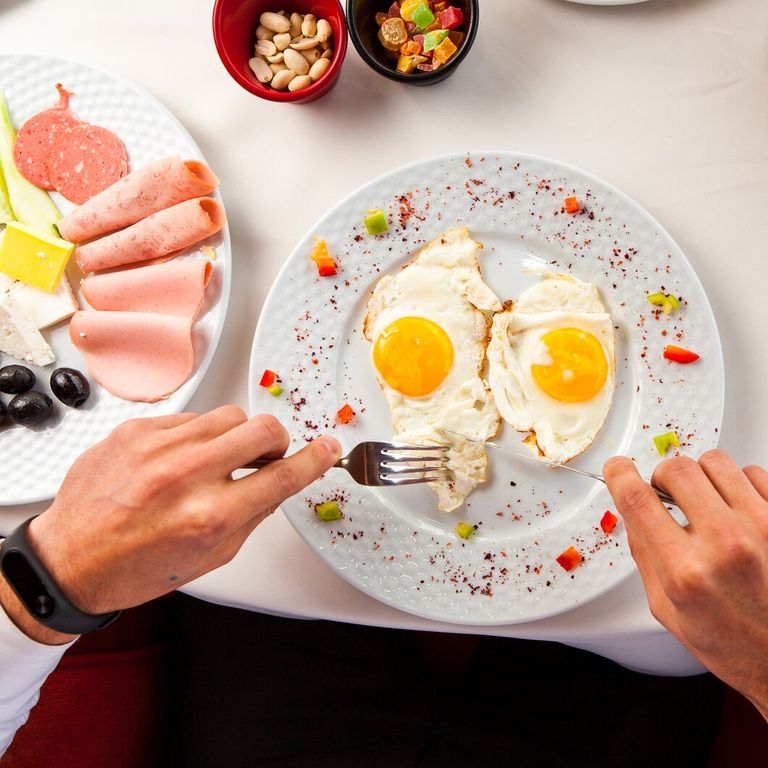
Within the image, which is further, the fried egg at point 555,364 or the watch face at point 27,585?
the fried egg at point 555,364

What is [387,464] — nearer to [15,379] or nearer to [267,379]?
[267,379]

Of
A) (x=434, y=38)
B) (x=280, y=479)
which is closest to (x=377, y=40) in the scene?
(x=434, y=38)

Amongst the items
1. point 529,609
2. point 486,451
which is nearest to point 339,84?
point 486,451

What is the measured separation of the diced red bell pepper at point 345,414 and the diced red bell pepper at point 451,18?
101 centimetres

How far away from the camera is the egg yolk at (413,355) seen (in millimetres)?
1771

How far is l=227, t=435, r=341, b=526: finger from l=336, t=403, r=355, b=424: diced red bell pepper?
0.36m

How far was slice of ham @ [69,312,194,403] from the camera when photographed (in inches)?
70.1

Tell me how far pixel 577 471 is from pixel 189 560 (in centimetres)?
91

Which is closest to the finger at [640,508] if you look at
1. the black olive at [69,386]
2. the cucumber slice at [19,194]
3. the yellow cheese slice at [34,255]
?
the black olive at [69,386]

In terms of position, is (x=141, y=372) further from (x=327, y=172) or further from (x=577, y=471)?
(x=577, y=471)

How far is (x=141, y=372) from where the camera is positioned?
5.96 feet

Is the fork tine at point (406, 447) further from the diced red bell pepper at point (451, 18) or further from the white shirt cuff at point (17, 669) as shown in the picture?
the diced red bell pepper at point (451, 18)

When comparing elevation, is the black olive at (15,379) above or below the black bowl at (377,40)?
below

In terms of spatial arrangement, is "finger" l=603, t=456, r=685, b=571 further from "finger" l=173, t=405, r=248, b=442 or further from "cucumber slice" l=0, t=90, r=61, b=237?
"cucumber slice" l=0, t=90, r=61, b=237
